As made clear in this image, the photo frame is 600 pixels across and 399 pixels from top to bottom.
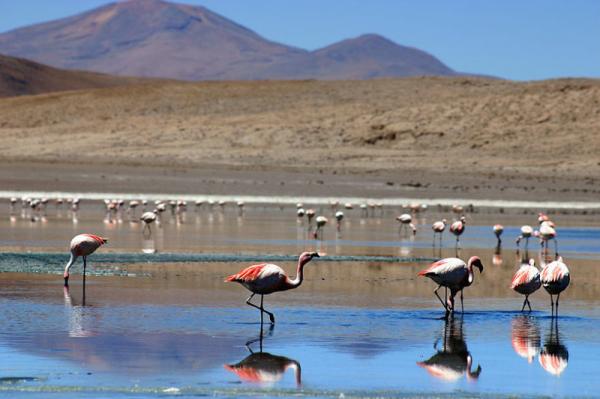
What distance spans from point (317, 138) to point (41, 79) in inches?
4646

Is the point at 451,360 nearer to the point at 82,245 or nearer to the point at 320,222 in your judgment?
the point at 82,245

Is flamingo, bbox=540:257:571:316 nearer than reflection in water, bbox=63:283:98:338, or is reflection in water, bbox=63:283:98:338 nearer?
reflection in water, bbox=63:283:98:338

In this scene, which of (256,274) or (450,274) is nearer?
(256,274)

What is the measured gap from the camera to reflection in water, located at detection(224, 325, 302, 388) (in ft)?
33.4

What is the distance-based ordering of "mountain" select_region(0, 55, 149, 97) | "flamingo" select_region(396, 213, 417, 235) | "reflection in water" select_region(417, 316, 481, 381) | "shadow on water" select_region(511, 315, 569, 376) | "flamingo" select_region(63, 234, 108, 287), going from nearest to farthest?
1. "reflection in water" select_region(417, 316, 481, 381)
2. "shadow on water" select_region(511, 315, 569, 376)
3. "flamingo" select_region(63, 234, 108, 287)
4. "flamingo" select_region(396, 213, 417, 235)
5. "mountain" select_region(0, 55, 149, 97)

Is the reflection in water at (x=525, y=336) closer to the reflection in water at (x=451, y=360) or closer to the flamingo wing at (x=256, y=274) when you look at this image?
the reflection in water at (x=451, y=360)

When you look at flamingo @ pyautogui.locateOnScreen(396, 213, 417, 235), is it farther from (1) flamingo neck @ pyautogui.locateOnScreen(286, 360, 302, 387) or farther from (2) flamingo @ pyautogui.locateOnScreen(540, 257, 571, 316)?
(1) flamingo neck @ pyautogui.locateOnScreen(286, 360, 302, 387)

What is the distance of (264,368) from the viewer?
10695 mm

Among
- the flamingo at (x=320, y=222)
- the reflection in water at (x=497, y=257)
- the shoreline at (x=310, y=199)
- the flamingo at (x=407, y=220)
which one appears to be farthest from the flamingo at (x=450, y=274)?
the shoreline at (x=310, y=199)

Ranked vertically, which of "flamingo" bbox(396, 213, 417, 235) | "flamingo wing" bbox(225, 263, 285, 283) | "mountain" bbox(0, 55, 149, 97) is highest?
"mountain" bbox(0, 55, 149, 97)

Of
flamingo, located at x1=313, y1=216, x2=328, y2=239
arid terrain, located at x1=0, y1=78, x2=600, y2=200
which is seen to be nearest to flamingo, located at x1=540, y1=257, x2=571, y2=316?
flamingo, located at x1=313, y1=216, x2=328, y2=239

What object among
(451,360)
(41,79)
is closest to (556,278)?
(451,360)

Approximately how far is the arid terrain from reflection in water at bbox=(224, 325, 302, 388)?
3332cm

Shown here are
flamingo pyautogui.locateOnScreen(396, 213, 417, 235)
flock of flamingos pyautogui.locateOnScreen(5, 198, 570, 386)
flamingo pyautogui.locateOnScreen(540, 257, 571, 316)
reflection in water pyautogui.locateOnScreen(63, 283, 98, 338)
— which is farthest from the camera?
flamingo pyautogui.locateOnScreen(396, 213, 417, 235)
